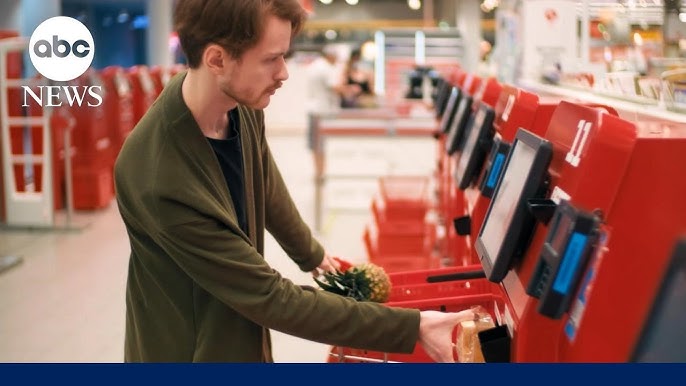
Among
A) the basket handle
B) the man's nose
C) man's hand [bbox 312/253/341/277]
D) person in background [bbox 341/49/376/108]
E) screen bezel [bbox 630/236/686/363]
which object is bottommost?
person in background [bbox 341/49/376/108]

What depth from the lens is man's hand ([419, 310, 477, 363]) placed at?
202cm

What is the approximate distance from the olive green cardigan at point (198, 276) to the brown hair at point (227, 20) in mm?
169

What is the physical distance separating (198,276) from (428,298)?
74 cm

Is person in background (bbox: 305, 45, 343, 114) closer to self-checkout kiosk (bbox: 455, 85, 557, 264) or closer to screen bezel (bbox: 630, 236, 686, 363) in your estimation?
self-checkout kiosk (bbox: 455, 85, 557, 264)

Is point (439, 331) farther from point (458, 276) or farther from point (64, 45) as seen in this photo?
point (64, 45)

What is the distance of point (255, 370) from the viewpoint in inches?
56.2

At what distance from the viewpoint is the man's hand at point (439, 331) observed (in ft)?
6.63

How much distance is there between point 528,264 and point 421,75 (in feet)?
54.4

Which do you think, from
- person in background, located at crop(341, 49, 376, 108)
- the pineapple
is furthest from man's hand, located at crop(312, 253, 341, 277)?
person in background, located at crop(341, 49, 376, 108)

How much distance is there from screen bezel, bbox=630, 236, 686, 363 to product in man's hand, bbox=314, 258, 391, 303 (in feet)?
3.89

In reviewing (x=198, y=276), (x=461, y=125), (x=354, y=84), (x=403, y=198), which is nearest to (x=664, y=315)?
(x=198, y=276)

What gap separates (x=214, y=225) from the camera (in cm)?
200

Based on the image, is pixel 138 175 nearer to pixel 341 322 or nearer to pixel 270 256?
pixel 341 322

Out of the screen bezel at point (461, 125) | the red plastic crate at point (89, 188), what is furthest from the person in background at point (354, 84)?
the screen bezel at point (461, 125)
